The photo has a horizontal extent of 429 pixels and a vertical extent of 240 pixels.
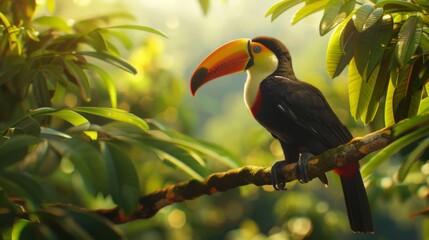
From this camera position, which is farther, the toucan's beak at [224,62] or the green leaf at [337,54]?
the toucan's beak at [224,62]

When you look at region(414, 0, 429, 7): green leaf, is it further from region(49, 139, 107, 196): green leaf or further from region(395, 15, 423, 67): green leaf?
region(49, 139, 107, 196): green leaf

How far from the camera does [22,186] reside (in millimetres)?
1381

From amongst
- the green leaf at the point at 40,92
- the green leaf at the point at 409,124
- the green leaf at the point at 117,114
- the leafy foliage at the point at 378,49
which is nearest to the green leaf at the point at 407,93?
the leafy foliage at the point at 378,49

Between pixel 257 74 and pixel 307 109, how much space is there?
0.20 meters

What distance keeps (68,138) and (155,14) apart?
29.7 ft

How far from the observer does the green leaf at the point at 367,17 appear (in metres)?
1.36

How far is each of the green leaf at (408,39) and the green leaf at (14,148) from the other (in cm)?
78

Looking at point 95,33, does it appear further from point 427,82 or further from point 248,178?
point 427,82

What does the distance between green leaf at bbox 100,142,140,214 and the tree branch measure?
0.13m

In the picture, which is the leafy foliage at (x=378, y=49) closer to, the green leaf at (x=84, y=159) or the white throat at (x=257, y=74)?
the white throat at (x=257, y=74)

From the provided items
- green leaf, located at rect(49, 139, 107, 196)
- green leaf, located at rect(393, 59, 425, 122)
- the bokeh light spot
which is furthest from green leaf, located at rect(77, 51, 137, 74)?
the bokeh light spot

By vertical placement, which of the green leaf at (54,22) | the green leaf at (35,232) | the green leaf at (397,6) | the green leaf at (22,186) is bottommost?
the green leaf at (35,232)

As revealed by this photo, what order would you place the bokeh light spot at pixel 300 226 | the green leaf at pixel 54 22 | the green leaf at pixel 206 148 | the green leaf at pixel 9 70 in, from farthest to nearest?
the bokeh light spot at pixel 300 226 < the green leaf at pixel 54 22 < the green leaf at pixel 206 148 < the green leaf at pixel 9 70

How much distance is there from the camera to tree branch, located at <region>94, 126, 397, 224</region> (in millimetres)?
1306
